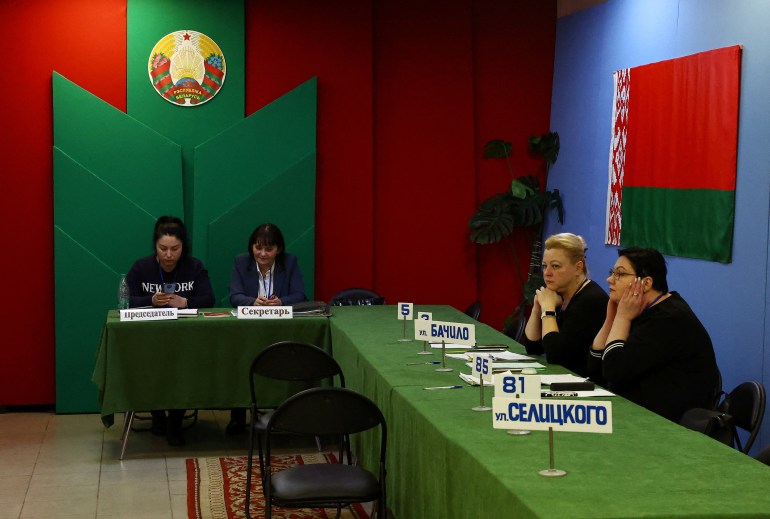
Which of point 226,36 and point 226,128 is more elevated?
point 226,36

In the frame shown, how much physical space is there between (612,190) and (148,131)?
3.12 metres

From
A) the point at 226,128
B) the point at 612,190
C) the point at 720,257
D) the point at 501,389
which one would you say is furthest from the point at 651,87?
the point at 501,389

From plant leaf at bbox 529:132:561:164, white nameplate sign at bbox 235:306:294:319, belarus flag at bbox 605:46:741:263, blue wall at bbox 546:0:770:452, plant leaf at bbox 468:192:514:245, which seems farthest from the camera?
plant leaf at bbox 529:132:561:164

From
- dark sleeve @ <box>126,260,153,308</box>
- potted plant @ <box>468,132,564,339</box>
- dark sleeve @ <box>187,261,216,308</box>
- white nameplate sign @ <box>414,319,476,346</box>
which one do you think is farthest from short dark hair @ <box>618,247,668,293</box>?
potted plant @ <box>468,132,564,339</box>

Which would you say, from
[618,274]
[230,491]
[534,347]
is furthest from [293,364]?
[618,274]

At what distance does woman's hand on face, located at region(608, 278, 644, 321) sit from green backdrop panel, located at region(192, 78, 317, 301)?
355 centimetres

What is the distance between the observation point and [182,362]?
19.2 feet

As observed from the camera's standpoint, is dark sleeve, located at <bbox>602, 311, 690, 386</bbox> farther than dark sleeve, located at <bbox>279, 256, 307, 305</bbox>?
No

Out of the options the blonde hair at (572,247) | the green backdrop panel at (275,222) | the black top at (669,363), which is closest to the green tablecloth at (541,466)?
the black top at (669,363)

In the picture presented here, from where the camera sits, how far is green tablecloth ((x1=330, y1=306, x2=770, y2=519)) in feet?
8.11

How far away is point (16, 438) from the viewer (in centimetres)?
643

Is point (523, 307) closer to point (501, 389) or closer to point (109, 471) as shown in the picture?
point (109, 471)

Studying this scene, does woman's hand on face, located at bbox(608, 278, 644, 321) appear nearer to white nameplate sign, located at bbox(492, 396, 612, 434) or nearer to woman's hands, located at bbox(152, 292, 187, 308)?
white nameplate sign, located at bbox(492, 396, 612, 434)

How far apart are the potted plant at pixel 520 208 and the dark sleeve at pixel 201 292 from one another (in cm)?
212
